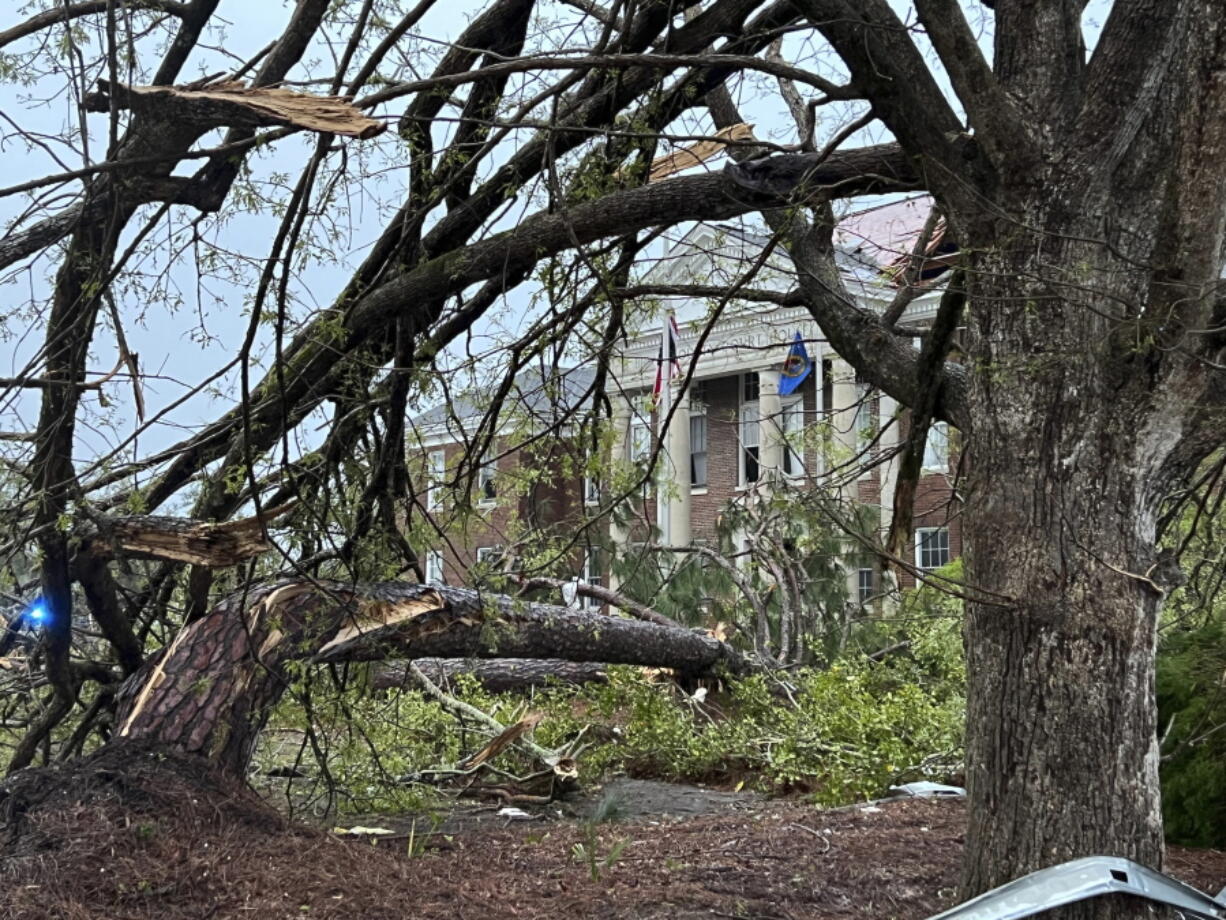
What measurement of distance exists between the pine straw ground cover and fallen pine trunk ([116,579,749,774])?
0.77 ft

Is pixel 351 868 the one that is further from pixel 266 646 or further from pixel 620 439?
pixel 620 439

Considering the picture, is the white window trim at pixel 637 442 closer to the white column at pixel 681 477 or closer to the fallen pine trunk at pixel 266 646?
the fallen pine trunk at pixel 266 646

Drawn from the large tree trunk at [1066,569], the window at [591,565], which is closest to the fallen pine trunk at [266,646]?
the window at [591,565]

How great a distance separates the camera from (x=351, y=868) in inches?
171

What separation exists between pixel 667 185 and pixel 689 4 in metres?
0.98

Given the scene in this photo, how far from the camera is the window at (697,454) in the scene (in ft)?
73.1

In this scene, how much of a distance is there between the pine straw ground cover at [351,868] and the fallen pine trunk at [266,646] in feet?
0.77

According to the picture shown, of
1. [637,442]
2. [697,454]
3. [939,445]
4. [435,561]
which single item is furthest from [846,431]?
[697,454]

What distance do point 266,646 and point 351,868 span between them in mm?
1164

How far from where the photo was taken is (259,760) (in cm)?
720

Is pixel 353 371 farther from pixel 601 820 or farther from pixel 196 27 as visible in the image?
pixel 601 820

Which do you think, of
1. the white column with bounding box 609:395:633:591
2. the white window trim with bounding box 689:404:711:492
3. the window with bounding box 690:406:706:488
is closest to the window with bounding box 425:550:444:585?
the white column with bounding box 609:395:633:591

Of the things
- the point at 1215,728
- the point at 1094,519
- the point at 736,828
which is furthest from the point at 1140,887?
the point at 736,828

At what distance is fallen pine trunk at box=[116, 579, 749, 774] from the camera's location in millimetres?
4766
